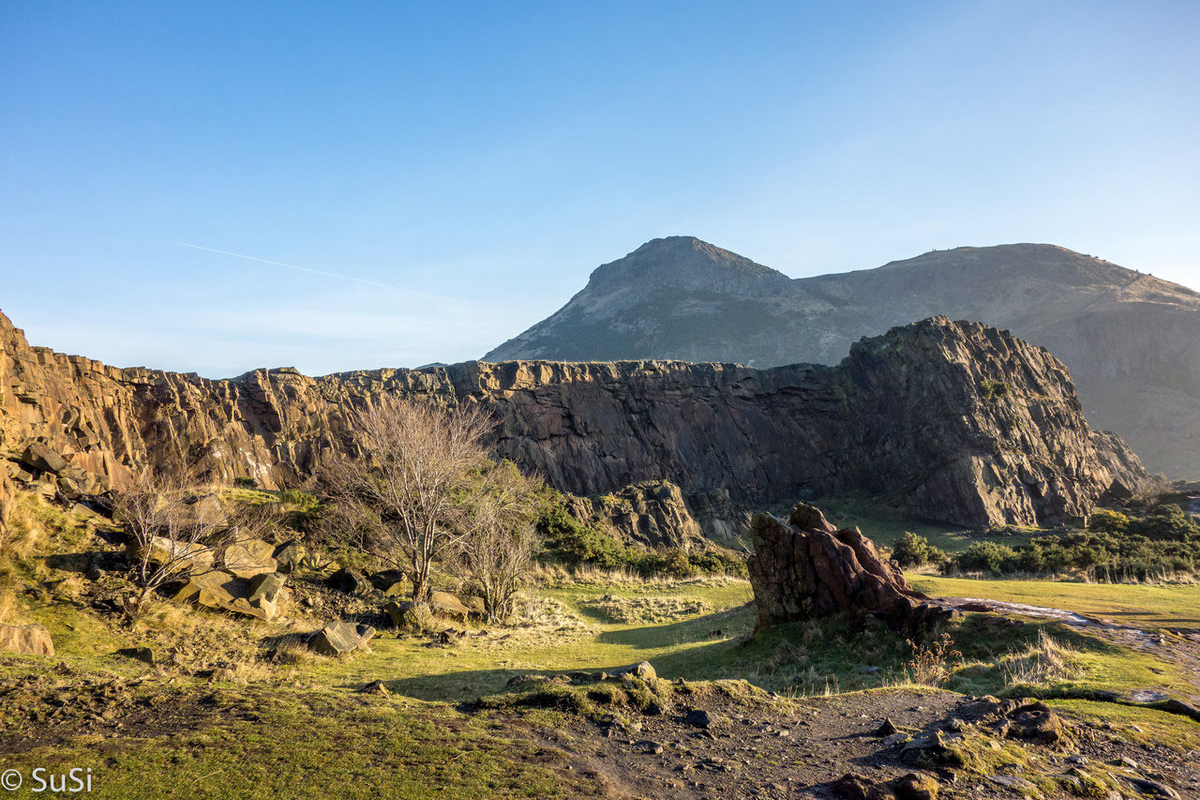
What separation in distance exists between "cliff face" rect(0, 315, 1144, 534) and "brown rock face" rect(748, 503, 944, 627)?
36.1 meters

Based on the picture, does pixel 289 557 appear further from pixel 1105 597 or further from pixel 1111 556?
pixel 1111 556

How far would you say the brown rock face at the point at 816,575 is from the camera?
1449cm

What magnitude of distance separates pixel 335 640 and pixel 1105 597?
20870 mm

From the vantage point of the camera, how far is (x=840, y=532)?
53.7 ft

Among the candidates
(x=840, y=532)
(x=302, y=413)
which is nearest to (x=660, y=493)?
(x=302, y=413)

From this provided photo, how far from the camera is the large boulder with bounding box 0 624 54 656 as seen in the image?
9750 mm

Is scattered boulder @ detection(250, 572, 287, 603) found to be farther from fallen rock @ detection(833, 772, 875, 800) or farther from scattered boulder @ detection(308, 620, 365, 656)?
fallen rock @ detection(833, 772, 875, 800)

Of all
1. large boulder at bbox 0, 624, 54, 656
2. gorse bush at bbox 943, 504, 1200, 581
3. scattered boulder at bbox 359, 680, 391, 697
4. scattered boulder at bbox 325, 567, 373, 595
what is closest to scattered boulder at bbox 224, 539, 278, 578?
scattered boulder at bbox 325, 567, 373, 595

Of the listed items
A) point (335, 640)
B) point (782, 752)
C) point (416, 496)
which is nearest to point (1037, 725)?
point (782, 752)

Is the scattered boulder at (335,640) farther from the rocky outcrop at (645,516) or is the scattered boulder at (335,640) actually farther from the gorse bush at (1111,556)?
the gorse bush at (1111,556)

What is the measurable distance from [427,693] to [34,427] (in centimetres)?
1840

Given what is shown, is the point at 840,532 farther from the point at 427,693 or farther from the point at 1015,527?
the point at 1015,527

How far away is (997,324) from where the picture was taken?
15212cm

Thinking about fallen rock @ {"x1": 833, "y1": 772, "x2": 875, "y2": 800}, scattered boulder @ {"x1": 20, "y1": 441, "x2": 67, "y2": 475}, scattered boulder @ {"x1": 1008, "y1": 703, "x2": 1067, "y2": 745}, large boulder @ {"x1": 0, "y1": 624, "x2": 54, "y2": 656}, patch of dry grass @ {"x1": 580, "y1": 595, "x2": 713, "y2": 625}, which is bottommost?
patch of dry grass @ {"x1": 580, "y1": 595, "x2": 713, "y2": 625}
